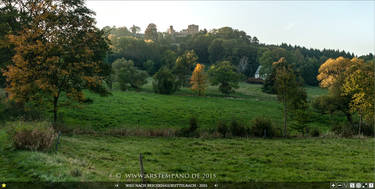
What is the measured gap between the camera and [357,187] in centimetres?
1081

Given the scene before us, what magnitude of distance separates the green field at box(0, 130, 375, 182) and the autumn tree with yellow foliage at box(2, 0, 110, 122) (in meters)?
5.95

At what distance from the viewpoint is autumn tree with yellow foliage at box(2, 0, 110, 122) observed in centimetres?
1925

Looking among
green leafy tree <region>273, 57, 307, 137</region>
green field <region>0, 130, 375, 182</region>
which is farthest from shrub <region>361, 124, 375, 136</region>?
green field <region>0, 130, 375, 182</region>

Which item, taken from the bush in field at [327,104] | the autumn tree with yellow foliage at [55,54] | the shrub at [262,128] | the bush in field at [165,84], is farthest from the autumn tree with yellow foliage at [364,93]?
the bush in field at [165,84]

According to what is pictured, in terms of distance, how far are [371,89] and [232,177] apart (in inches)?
1128

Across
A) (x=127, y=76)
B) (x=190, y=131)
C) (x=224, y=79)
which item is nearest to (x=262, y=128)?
(x=190, y=131)

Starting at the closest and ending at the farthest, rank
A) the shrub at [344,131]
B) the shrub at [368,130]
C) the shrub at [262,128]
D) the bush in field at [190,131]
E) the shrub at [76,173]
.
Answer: the shrub at [76,173]
the bush in field at [190,131]
the shrub at [262,128]
the shrub at [344,131]
the shrub at [368,130]

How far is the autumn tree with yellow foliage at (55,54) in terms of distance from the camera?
1925cm

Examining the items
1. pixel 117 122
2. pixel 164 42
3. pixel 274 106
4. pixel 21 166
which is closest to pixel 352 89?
pixel 274 106

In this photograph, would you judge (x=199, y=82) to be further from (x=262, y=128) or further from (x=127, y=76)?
(x=262, y=128)

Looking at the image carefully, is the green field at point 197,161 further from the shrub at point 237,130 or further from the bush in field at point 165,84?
the bush in field at point 165,84

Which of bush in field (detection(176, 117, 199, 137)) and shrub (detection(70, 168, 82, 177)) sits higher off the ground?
shrub (detection(70, 168, 82, 177))

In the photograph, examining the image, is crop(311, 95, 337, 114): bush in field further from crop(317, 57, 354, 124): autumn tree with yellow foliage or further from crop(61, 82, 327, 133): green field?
crop(61, 82, 327, 133): green field

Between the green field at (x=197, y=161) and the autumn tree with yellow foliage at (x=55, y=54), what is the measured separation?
5.95 metres
